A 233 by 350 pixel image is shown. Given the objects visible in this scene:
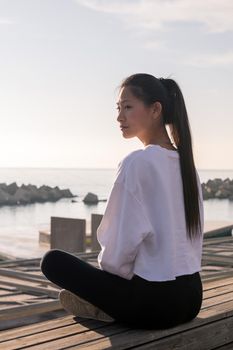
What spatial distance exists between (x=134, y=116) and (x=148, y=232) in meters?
0.70

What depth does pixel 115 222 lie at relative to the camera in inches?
130

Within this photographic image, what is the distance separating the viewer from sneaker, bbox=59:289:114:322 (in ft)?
11.6

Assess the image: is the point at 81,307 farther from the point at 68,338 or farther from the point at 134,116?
the point at 134,116

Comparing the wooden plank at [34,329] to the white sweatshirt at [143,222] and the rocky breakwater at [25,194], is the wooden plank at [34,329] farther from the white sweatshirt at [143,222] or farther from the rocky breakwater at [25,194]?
the rocky breakwater at [25,194]

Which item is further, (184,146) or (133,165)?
(184,146)

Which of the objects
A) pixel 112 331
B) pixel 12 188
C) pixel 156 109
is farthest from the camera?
pixel 12 188

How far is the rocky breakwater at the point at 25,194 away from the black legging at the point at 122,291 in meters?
50.3

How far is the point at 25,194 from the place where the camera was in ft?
185

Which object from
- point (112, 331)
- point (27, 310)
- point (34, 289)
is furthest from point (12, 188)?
point (112, 331)

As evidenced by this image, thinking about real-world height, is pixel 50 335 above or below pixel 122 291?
below

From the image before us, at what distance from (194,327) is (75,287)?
774 millimetres

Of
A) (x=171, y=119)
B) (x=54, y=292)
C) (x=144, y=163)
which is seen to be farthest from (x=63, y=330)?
(x=54, y=292)

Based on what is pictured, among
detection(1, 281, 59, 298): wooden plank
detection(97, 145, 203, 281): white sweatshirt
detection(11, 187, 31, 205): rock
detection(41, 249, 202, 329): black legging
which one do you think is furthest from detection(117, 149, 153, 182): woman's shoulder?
detection(11, 187, 31, 205): rock

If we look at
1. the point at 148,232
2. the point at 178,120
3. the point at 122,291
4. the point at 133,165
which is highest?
the point at 178,120
